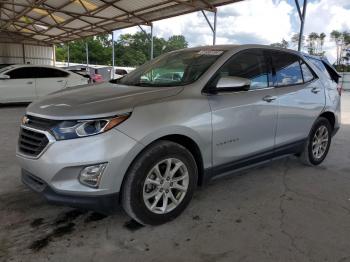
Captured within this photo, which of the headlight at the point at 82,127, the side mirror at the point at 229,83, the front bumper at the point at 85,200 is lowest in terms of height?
the front bumper at the point at 85,200

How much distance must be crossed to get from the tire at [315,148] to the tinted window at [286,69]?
752mm

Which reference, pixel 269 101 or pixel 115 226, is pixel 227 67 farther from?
pixel 115 226

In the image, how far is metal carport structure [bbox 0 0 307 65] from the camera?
12744 mm

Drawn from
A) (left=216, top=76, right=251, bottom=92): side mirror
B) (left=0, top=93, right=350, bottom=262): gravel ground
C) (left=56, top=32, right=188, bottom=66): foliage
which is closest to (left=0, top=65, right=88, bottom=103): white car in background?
(left=0, top=93, right=350, bottom=262): gravel ground

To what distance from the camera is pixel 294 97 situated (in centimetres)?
431

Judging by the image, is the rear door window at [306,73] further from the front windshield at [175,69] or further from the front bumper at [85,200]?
the front bumper at [85,200]

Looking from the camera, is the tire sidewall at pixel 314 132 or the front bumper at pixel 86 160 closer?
the front bumper at pixel 86 160

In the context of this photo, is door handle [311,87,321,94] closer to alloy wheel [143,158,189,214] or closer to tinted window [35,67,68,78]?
alloy wheel [143,158,189,214]

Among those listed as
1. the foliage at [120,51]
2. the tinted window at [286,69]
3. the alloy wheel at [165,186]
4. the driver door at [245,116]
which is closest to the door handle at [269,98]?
the driver door at [245,116]

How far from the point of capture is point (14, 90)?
448 inches

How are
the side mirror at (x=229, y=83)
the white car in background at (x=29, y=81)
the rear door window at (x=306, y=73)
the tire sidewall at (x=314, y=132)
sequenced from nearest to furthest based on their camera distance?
the side mirror at (x=229, y=83)
the rear door window at (x=306, y=73)
the tire sidewall at (x=314, y=132)
the white car in background at (x=29, y=81)

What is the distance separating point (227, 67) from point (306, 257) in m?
1.93

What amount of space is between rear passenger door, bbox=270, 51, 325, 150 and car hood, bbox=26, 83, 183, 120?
1499mm

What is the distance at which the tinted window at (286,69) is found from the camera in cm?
421
